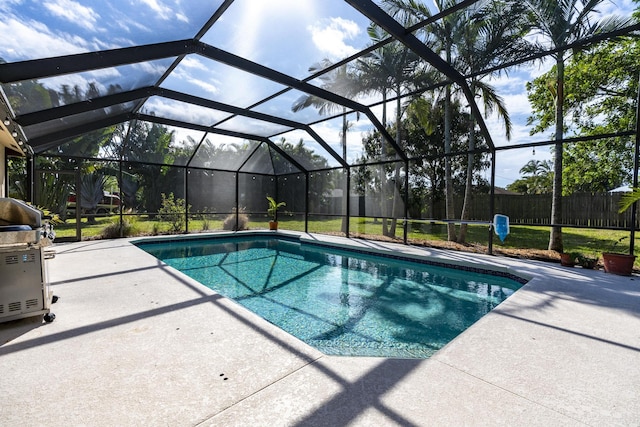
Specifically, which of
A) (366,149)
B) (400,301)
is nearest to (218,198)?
(366,149)

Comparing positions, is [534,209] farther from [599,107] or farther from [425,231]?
[599,107]

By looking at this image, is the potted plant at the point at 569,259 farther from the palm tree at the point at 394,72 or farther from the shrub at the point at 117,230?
the shrub at the point at 117,230

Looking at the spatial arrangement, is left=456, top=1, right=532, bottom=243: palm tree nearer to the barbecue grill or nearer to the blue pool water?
the blue pool water

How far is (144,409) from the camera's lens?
149 cm

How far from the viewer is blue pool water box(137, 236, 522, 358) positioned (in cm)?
321

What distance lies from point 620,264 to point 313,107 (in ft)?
21.2

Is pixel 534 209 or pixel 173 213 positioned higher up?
pixel 534 209

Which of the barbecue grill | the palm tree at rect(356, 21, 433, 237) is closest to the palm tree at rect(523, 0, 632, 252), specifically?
the palm tree at rect(356, 21, 433, 237)

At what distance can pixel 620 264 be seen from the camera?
4543 mm

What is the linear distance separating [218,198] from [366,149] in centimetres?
690

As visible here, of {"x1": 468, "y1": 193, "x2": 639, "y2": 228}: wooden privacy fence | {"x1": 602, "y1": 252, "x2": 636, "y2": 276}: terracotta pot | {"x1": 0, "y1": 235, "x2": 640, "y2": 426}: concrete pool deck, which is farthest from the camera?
{"x1": 468, "y1": 193, "x2": 639, "y2": 228}: wooden privacy fence

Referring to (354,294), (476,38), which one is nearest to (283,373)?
(354,294)

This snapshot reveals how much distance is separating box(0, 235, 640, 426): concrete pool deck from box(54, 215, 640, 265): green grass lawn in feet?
20.9

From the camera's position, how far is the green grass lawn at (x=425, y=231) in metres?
8.24
